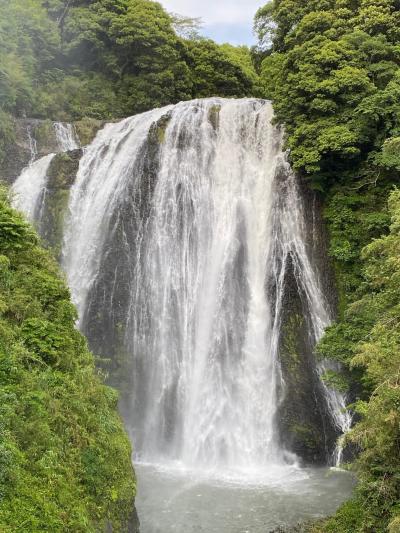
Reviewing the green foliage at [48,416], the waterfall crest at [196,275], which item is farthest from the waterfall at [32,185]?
the green foliage at [48,416]

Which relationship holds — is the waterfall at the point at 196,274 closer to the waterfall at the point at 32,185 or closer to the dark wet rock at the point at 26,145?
the waterfall at the point at 32,185

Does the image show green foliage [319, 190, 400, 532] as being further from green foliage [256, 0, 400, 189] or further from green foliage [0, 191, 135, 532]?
green foliage [256, 0, 400, 189]

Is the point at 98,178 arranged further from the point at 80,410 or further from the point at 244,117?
the point at 80,410

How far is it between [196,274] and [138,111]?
49.7ft

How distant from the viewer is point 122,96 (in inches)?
1097

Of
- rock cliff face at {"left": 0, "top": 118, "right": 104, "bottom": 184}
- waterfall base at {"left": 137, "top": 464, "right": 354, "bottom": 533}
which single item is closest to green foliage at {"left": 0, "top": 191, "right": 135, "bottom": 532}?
waterfall base at {"left": 137, "top": 464, "right": 354, "bottom": 533}

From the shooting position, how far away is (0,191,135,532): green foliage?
4.98m

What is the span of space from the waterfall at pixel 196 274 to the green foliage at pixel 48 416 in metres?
5.28

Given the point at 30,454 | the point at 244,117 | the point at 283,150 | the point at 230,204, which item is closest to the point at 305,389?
the point at 230,204

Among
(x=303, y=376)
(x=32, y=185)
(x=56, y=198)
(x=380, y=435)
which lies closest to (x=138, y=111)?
(x=32, y=185)

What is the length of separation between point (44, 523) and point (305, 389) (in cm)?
962

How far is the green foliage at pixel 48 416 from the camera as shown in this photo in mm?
4980

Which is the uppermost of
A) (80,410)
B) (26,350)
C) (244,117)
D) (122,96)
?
(122,96)

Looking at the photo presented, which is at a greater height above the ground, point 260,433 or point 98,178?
point 98,178
